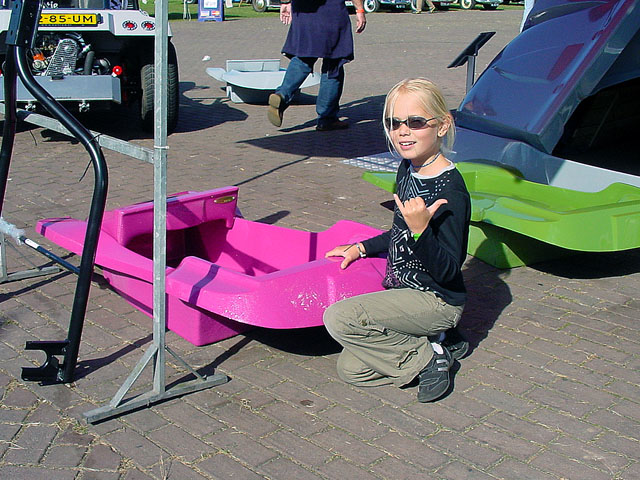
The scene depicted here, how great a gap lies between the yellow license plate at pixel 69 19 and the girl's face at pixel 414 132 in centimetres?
525

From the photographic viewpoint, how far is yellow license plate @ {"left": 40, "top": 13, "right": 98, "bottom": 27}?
750cm

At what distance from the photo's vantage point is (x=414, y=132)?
3158 millimetres

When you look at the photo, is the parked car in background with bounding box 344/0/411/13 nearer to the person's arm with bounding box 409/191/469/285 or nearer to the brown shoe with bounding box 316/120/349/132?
the brown shoe with bounding box 316/120/349/132

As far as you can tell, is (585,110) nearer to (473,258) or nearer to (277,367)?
(473,258)

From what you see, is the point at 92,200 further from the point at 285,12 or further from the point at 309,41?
the point at 285,12

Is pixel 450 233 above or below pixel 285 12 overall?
below

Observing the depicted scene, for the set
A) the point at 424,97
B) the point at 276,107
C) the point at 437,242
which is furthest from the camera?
the point at 276,107

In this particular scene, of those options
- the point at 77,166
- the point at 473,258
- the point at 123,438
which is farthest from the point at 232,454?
the point at 77,166

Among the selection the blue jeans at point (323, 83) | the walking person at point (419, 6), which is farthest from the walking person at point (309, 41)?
the walking person at point (419, 6)

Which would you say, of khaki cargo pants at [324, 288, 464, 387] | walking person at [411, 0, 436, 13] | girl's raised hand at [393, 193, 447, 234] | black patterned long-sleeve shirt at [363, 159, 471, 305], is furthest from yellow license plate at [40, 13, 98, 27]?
walking person at [411, 0, 436, 13]

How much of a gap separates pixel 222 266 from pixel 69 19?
453cm

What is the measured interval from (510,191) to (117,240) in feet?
8.32

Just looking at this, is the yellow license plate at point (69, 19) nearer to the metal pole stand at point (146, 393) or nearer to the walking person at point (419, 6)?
the metal pole stand at point (146, 393)

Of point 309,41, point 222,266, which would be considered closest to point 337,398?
point 222,266
